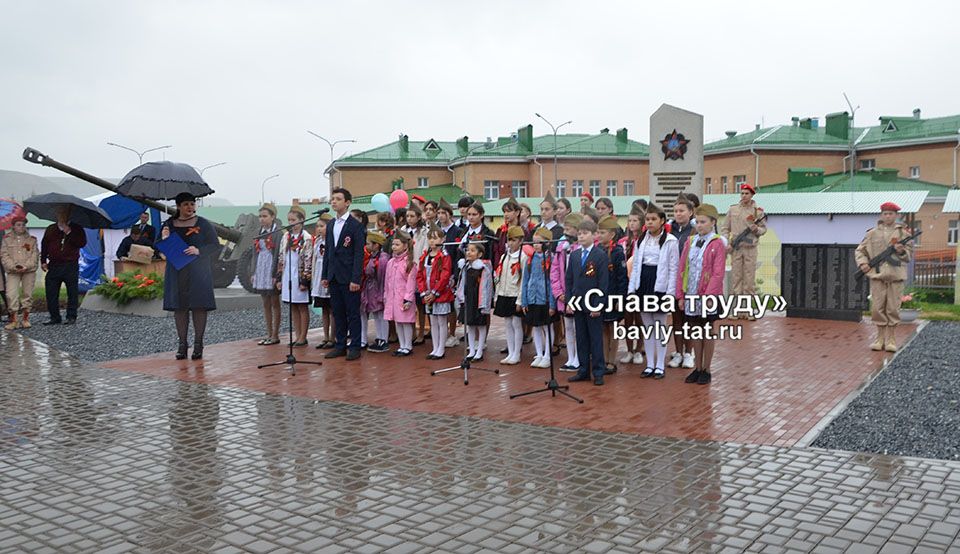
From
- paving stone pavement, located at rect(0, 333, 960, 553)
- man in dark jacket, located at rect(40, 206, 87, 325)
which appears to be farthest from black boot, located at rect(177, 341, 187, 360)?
man in dark jacket, located at rect(40, 206, 87, 325)

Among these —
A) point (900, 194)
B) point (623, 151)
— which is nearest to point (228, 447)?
point (900, 194)

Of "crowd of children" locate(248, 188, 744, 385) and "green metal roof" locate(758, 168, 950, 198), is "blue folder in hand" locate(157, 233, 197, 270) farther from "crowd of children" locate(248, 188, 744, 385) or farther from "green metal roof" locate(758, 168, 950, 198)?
"green metal roof" locate(758, 168, 950, 198)

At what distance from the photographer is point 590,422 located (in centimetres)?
741

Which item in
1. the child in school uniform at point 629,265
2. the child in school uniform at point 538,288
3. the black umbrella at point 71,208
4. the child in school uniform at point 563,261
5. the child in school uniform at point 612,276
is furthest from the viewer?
the black umbrella at point 71,208

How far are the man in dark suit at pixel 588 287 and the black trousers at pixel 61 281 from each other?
1074cm

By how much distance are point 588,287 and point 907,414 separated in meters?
3.32

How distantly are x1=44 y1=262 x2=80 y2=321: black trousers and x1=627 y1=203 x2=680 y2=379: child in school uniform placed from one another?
1109 cm

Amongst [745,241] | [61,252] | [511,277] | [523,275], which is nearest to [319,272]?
[511,277]

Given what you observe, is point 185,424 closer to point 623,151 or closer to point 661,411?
point 661,411

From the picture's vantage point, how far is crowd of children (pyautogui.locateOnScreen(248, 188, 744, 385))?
916 centimetres

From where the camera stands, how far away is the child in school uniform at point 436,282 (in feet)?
35.2

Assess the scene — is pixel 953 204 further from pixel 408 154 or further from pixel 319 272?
pixel 408 154

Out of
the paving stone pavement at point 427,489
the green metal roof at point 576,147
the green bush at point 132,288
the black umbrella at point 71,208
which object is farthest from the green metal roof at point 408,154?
the paving stone pavement at point 427,489

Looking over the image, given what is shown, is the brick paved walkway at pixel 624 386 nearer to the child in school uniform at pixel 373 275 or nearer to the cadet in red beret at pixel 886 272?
the cadet in red beret at pixel 886 272
